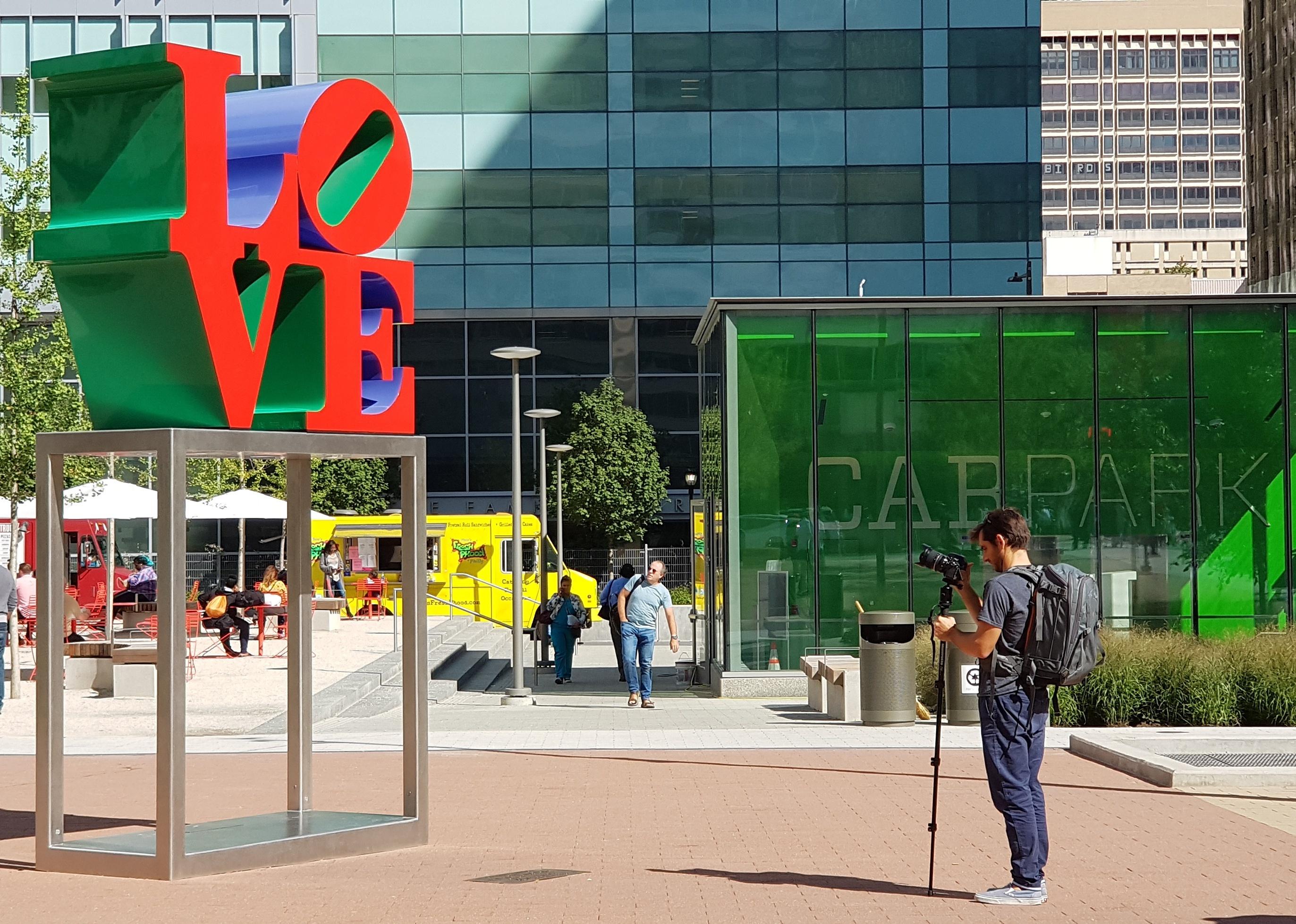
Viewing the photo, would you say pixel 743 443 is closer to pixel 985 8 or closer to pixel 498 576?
pixel 498 576

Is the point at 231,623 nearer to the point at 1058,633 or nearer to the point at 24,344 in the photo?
the point at 24,344

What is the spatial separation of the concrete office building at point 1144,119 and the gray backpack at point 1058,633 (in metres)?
138

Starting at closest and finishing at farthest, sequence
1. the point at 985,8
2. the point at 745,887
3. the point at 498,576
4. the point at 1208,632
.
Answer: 1. the point at 745,887
2. the point at 1208,632
3. the point at 498,576
4. the point at 985,8

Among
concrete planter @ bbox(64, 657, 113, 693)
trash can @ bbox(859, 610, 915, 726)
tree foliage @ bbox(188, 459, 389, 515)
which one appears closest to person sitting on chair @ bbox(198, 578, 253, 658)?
concrete planter @ bbox(64, 657, 113, 693)

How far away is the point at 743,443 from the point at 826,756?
7.05 meters

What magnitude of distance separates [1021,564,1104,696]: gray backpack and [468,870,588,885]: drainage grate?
265 cm

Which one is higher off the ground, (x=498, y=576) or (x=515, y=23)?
(x=515, y=23)

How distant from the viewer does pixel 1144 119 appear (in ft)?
464

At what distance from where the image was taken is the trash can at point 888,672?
1627cm

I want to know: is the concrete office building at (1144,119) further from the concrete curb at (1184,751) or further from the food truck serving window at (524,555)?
the concrete curb at (1184,751)

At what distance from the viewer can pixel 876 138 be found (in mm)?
51438

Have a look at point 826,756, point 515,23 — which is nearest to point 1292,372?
point 826,756

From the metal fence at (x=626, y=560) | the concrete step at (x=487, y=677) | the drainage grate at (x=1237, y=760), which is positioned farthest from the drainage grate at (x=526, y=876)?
the metal fence at (x=626, y=560)

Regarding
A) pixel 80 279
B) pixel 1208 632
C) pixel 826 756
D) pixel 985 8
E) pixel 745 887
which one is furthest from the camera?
pixel 985 8
